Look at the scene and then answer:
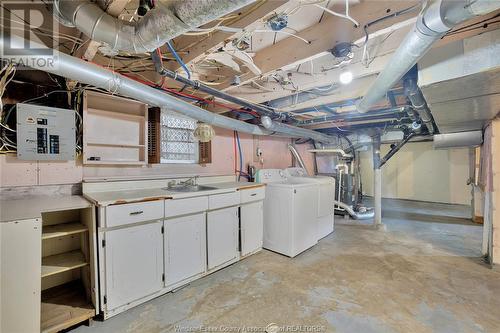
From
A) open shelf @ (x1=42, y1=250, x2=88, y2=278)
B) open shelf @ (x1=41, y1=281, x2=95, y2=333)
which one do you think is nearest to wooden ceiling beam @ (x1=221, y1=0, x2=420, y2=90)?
open shelf @ (x1=42, y1=250, x2=88, y2=278)

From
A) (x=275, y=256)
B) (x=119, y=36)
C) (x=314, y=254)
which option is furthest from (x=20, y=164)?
(x=314, y=254)

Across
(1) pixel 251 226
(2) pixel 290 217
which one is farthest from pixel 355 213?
(1) pixel 251 226

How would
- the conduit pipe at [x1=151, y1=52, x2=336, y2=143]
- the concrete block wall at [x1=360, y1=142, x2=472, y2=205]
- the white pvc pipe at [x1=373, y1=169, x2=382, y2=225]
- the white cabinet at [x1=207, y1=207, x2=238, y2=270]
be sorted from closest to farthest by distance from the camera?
1. the conduit pipe at [x1=151, y1=52, x2=336, y2=143]
2. the white cabinet at [x1=207, y1=207, x2=238, y2=270]
3. the white pvc pipe at [x1=373, y1=169, x2=382, y2=225]
4. the concrete block wall at [x1=360, y1=142, x2=472, y2=205]

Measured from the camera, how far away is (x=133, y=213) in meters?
1.82

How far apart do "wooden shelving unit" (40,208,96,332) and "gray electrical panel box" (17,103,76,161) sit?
518mm

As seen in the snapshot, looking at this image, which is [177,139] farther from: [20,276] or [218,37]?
[20,276]

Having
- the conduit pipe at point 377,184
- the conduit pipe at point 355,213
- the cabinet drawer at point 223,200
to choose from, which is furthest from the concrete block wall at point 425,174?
the cabinet drawer at point 223,200

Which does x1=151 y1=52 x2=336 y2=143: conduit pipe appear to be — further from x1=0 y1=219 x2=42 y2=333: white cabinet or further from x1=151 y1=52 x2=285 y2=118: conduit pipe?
x1=0 y1=219 x2=42 y2=333: white cabinet

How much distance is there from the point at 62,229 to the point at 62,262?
0.26m

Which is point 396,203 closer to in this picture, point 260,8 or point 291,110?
point 291,110

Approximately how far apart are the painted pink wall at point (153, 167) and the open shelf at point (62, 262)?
0.63 metres

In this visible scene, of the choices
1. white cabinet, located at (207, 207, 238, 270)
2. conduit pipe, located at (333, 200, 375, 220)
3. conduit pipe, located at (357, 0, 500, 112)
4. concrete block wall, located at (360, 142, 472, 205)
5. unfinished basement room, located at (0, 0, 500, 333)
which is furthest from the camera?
concrete block wall, located at (360, 142, 472, 205)

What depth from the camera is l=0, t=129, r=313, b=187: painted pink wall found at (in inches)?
73.1

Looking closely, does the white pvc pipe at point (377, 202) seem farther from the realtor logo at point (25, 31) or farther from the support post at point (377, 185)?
the realtor logo at point (25, 31)
